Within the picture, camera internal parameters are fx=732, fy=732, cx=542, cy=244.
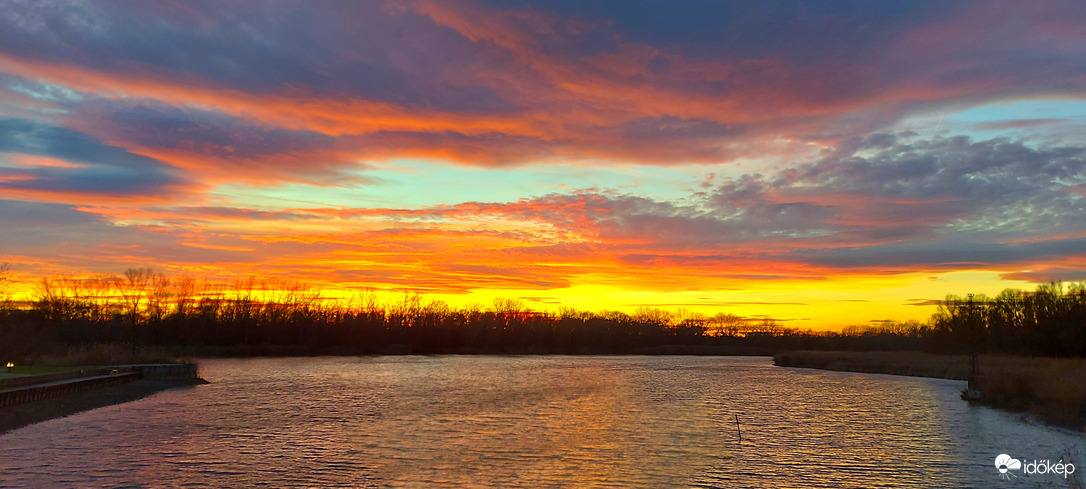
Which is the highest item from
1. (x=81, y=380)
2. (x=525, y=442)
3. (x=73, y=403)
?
(x=81, y=380)

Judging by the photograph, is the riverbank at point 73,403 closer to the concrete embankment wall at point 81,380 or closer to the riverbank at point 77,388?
the riverbank at point 77,388

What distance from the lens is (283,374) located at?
65438mm

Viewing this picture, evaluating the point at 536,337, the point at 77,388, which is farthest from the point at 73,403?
the point at 536,337

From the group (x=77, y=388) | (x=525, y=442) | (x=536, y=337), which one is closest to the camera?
(x=525, y=442)

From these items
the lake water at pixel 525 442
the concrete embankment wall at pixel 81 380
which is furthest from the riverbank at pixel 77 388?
the lake water at pixel 525 442

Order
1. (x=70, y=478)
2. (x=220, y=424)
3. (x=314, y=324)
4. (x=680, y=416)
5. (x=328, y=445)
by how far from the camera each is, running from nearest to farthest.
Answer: (x=70, y=478) < (x=328, y=445) < (x=220, y=424) < (x=680, y=416) < (x=314, y=324)

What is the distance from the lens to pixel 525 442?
25.4 m

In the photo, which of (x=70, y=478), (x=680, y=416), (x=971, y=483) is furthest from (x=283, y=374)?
(x=971, y=483)

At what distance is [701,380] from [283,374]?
36.8 m

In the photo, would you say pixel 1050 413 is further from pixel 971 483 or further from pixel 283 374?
pixel 283 374

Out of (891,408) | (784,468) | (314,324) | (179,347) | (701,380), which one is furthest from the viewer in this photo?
(314,324)

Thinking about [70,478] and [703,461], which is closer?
[70,478]

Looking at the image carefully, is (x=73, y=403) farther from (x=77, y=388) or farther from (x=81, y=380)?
(x=81, y=380)

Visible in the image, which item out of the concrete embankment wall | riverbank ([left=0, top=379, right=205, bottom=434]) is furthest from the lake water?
the concrete embankment wall
